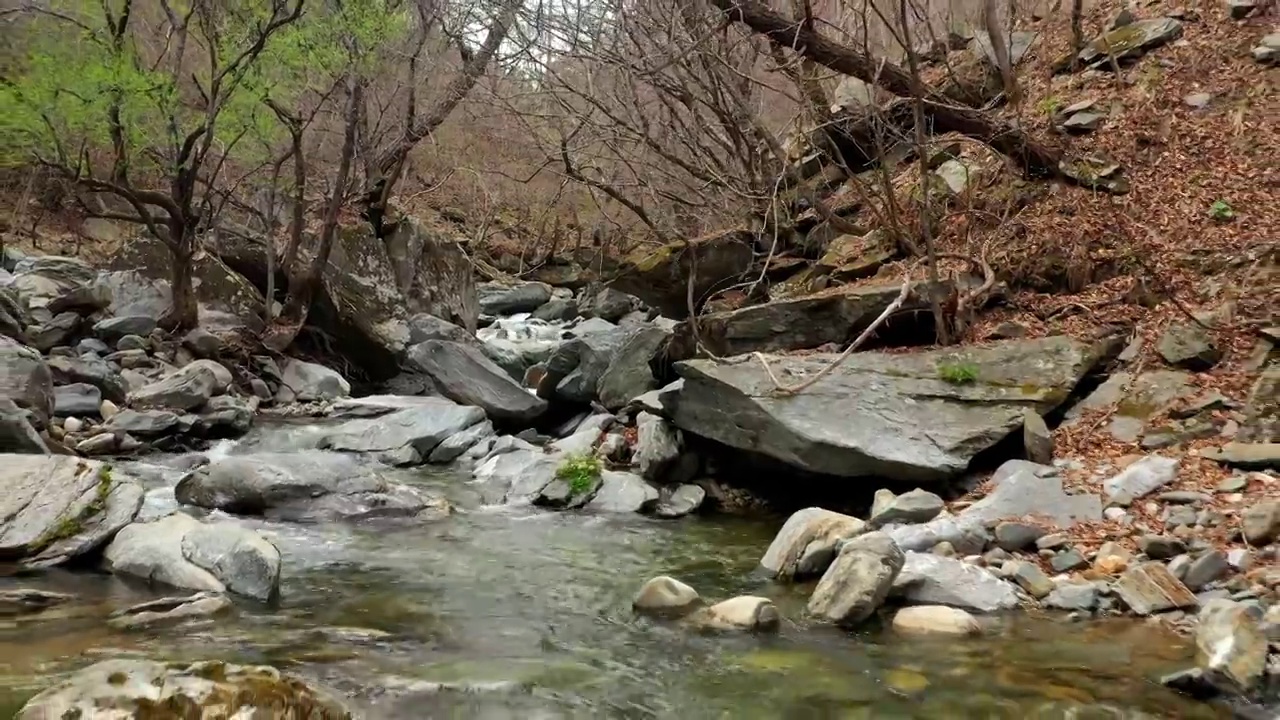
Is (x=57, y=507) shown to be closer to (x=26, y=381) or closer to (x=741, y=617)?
(x=26, y=381)

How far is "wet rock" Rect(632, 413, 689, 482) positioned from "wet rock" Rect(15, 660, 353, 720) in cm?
526

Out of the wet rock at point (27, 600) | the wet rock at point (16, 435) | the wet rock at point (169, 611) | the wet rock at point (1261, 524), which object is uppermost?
the wet rock at point (1261, 524)

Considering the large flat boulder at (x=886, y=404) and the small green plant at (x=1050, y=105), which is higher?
the small green plant at (x=1050, y=105)

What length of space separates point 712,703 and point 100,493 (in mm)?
4254

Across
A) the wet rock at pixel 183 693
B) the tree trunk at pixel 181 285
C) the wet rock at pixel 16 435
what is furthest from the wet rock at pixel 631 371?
the wet rock at pixel 183 693

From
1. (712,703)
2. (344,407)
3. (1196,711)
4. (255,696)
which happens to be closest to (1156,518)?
(1196,711)

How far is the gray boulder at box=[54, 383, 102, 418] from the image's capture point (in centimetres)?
954

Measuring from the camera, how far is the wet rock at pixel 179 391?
10.3 metres

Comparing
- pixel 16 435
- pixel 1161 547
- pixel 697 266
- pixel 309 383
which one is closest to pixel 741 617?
pixel 1161 547

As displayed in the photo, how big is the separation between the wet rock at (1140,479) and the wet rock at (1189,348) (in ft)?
3.89

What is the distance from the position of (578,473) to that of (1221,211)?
20.0ft

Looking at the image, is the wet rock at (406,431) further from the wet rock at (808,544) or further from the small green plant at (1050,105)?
the small green plant at (1050,105)

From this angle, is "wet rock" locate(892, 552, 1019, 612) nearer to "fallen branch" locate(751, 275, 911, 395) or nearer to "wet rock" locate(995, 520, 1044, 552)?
"wet rock" locate(995, 520, 1044, 552)

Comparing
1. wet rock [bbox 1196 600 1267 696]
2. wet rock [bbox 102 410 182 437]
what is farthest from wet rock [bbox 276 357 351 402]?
wet rock [bbox 1196 600 1267 696]
